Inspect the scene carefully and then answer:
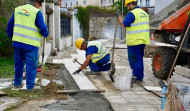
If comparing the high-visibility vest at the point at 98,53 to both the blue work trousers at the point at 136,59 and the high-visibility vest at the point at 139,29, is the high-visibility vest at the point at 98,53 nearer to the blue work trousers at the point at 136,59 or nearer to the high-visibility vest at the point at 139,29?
the blue work trousers at the point at 136,59

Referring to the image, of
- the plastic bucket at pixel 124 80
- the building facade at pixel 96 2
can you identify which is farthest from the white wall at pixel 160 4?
Answer: the building facade at pixel 96 2

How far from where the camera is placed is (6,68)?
7379mm

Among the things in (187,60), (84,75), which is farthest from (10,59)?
(187,60)

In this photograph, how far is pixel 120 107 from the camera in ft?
→ 14.4

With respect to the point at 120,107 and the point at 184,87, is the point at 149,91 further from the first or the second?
the point at 184,87

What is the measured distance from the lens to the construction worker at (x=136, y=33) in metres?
6.10

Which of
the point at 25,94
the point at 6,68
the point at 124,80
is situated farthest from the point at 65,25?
the point at 25,94

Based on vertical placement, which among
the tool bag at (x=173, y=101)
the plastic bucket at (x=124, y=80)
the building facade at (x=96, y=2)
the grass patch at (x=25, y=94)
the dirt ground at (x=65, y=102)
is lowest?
the dirt ground at (x=65, y=102)

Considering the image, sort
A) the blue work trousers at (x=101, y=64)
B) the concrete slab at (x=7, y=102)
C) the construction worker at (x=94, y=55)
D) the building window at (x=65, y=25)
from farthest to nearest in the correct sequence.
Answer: the building window at (x=65, y=25) → the blue work trousers at (x=101, y=64) → the construction worker at (x=94, y=55) → the concrete slab at (x=7, y=102)

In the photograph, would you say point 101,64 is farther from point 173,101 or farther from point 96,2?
point 96,2

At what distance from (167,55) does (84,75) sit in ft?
6.82

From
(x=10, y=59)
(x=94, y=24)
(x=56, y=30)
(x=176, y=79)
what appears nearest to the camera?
(x=176, y=79)

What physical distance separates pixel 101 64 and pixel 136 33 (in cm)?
158

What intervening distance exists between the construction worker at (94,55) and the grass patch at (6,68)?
1.59 m
